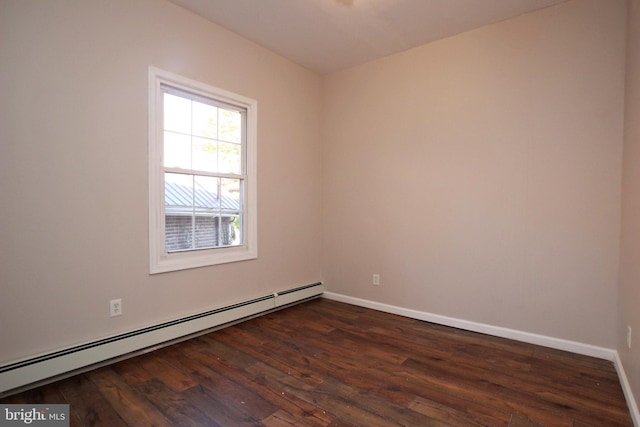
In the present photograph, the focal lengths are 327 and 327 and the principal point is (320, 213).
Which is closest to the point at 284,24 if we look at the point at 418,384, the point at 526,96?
the point at 526,96

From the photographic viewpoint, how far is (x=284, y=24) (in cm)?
297

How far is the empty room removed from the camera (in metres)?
1.97

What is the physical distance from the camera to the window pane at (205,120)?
296 cm

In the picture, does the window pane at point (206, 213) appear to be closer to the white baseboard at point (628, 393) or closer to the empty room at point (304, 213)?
the empty room at point (304, 213)

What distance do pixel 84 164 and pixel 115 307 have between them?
1043 millimetres

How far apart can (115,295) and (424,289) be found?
275cm

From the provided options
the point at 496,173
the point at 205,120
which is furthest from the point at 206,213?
the point at 496,173

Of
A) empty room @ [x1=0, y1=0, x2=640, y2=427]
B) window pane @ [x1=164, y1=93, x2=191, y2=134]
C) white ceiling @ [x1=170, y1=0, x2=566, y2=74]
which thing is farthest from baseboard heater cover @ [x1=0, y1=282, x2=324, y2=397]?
white ceiling @ [x1=170, y1=0, x2=566, y2=74]

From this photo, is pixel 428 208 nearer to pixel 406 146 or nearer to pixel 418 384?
pixel 406 146

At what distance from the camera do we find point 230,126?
325 centimetres

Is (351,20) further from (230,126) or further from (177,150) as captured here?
(177,150)

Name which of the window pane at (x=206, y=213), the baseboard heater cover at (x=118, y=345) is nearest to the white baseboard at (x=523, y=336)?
the baseboard heater cover at (x=118, y=345)

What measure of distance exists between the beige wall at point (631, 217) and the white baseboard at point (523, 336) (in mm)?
85

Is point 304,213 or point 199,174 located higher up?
point 199,174
